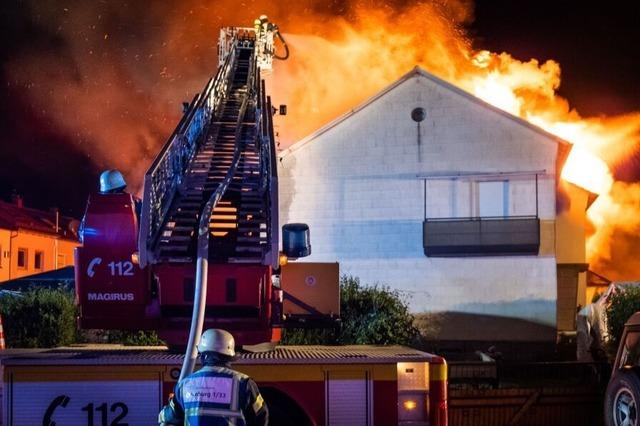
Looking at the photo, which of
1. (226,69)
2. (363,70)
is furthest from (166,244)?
(363,70)

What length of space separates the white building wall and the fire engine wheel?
45.1 ft

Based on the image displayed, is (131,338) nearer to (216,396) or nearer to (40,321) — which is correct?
(40,321)

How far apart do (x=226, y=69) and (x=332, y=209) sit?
6359 millimetres

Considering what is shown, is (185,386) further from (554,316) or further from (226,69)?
(554,316)

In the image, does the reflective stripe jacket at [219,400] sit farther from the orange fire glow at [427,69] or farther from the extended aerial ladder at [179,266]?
the orange fire glow at [427,69]

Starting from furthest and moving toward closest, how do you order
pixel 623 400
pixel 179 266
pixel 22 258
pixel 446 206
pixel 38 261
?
pixel 38 261 → pixel 22 258 → pixel 446 206 → pixel 623 400 → pixel 179 266

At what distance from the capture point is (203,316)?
647 cm

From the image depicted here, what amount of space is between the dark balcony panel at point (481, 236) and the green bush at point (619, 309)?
270 inches

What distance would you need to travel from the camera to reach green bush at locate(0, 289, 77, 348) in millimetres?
13102

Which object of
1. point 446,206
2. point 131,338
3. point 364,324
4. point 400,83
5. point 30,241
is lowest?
point 131,338

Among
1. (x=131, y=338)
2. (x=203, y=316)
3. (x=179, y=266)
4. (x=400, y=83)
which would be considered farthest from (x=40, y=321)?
(x=400, y=83)

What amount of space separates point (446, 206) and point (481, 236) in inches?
53.1

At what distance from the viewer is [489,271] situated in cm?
2141

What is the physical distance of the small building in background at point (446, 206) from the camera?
2102 centimetres
